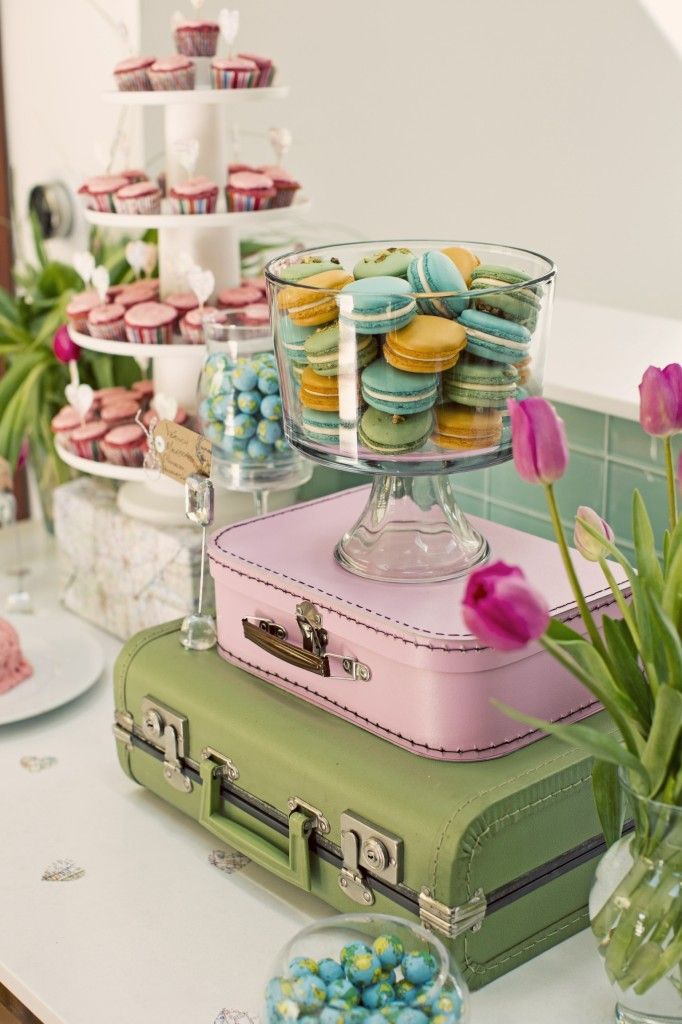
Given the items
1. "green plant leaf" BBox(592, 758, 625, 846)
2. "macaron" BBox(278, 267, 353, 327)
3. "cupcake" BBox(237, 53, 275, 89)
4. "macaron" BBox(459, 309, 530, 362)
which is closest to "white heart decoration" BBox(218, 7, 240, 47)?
"cupcake" BBox(237, 53, 275, 89)

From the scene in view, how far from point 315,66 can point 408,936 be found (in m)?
1.73

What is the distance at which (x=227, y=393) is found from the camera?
1.29m

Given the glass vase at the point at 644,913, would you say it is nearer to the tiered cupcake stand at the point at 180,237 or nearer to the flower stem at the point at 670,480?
the flower stem at the point at 670,480

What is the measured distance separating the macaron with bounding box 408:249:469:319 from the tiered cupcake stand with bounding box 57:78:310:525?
1.51ft

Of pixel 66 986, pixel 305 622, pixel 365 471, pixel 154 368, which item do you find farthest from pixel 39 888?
pixel 154 368

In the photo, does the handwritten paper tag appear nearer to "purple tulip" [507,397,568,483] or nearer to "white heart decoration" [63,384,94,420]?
"white heart decoration" [63,384,94,420]

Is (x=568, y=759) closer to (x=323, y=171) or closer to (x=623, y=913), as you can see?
(x=623, y=913)

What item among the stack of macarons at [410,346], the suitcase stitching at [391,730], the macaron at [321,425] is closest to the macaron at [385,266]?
the stack of macarons at [410,346]

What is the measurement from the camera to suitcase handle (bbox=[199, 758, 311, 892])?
1.00m

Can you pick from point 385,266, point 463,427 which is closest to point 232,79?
point 385,266

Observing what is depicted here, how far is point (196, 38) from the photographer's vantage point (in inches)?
54.7

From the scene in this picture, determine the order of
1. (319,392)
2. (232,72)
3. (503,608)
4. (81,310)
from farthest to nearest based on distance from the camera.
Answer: (81,310), (232,72), (319,392), (503,608)

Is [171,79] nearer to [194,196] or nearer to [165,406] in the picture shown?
[194,196]

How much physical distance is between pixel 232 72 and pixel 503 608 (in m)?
0.86
